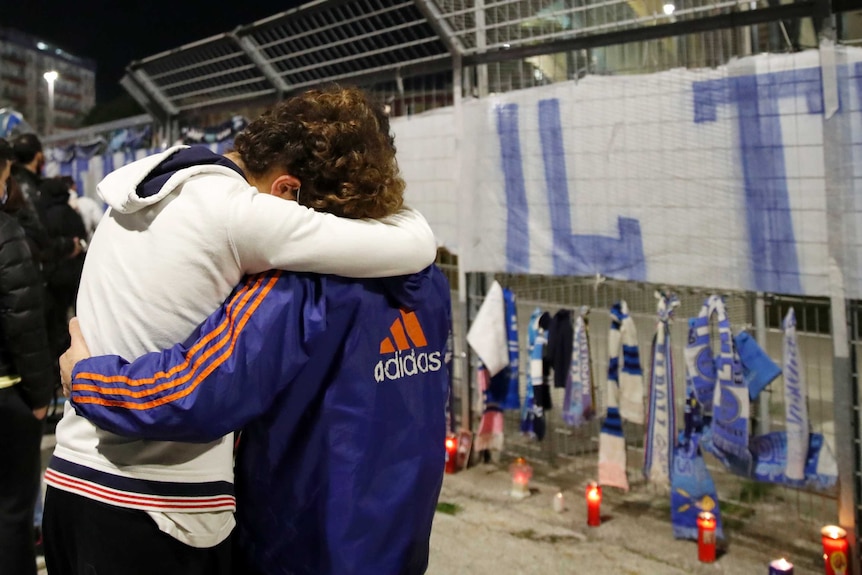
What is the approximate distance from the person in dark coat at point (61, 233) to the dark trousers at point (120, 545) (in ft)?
12.2

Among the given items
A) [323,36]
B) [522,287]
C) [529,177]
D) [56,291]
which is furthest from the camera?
[56,291]

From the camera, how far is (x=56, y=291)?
197 inches

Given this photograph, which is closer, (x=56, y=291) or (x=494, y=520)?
(x=494, y=520)

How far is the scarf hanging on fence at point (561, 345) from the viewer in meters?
3.48

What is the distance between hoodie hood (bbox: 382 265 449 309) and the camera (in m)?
1.33

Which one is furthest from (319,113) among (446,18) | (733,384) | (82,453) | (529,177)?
(446,18)

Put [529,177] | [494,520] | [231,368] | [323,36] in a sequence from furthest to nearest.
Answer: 1. [323,36]
2. [529,177]
3. [494,520]
4. [231,368]

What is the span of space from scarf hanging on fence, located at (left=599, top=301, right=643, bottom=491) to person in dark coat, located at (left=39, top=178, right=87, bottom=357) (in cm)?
331

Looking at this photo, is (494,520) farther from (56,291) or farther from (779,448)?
(56,291)

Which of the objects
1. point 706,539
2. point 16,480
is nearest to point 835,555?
point 706,539

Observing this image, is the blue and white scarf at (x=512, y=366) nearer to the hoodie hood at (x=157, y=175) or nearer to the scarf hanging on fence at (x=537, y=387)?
the scarf hanging on fence at (x=537, y=387)

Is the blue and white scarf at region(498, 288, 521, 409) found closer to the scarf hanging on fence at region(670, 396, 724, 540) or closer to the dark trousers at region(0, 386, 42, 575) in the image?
the scarf hanging on fence at region(670, 396, 724, 540)

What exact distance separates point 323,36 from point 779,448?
3215 millimetres

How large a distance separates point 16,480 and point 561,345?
7.22 ft
